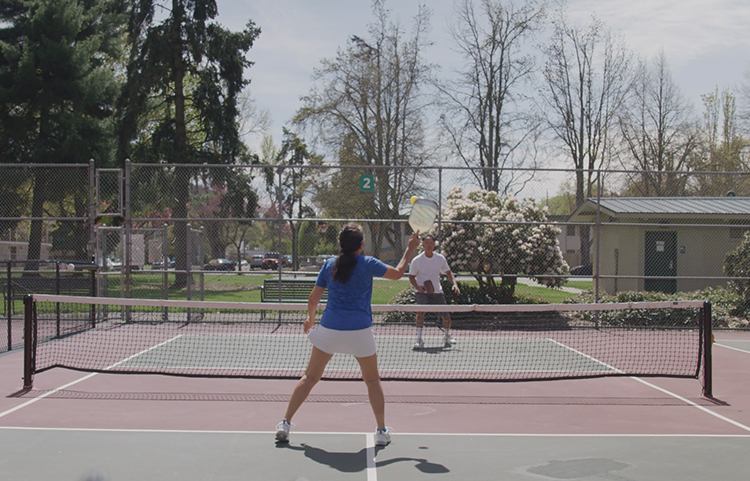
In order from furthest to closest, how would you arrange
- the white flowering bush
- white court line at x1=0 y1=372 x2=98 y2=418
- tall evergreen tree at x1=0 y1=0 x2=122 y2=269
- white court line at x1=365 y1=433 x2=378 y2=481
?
1. tall evergreen tree at x1=0 y1=0 x2=122 y2=269
2. the white flowering bush
3. white court line at x1=0 y1=372 x2=98 y2=418
4. white court line at x1=365 y1=433 x2=378 y2=481

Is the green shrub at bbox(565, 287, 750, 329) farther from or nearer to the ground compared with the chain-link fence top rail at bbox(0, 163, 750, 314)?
nearer to the ground

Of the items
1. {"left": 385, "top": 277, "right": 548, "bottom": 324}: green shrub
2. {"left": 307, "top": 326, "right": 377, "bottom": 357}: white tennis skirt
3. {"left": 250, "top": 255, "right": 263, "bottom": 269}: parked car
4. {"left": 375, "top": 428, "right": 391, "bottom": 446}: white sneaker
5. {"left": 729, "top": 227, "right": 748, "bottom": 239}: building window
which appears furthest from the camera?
{"left": 250, "top": 255, "right": 263, "bottom": 269}: parked car

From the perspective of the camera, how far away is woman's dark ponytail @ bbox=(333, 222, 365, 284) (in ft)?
17.1

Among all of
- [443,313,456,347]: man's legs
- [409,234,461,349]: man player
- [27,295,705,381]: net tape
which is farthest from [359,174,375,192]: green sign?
[443,313,456,347]: man's legs

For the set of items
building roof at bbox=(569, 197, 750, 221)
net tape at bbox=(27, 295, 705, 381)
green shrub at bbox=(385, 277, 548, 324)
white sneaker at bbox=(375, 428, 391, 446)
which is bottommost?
net tape at bbox=(27, 295, 705, 381)

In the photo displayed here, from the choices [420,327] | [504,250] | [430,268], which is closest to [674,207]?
[504,250]

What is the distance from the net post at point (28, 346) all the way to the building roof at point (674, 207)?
13918 mm

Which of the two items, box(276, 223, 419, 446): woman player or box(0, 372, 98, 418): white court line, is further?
box(0, 372, 98, 418): white court line

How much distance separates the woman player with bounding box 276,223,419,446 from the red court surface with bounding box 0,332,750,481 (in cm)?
40

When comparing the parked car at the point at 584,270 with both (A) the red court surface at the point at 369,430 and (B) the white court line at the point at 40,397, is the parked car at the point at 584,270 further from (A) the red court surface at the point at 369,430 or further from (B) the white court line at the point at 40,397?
(B) the white court line at the point at 40,397

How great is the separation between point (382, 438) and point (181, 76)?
21611 mm

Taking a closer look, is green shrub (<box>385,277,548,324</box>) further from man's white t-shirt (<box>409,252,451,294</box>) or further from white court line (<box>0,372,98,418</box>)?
white court line (<box>0,372,98,418</box>)

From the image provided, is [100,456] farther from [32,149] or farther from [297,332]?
[32,149]

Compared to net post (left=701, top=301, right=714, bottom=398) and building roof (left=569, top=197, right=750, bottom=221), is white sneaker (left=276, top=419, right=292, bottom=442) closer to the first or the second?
net post (left=701, top=301, right=714, bottom=398)
